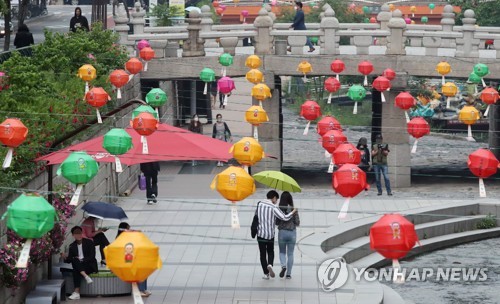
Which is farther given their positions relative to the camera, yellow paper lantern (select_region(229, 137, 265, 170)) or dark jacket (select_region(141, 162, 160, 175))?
dark jacket (select_region(141, 162, 160, 175))

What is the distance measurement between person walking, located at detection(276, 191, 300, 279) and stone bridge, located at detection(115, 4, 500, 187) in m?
18.4

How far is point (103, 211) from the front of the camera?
26.8m

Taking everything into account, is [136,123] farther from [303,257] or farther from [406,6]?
[406,6]

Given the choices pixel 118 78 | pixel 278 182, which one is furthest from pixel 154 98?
pixel 278 182

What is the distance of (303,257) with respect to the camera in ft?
97.7

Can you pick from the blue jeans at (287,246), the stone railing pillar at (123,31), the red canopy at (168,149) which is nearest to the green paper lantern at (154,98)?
the red canopy at (168,149)

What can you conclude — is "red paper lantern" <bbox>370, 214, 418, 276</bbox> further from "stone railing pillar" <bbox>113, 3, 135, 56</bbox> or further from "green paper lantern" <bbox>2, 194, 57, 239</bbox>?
"stone railing pillar" <bbox>113, 3, 135, 56</bbox>

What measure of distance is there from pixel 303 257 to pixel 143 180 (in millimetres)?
7981

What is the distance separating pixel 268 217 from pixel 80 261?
3.44 m

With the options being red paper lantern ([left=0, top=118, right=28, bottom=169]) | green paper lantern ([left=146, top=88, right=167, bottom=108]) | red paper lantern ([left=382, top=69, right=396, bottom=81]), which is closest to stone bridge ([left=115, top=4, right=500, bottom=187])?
red paper lantern ([left=382, top=69, right=396, bottom=81])

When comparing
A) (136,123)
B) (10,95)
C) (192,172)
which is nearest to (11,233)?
(136,123)

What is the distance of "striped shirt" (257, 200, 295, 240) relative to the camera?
87.5 feet

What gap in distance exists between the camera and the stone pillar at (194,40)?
150 ft

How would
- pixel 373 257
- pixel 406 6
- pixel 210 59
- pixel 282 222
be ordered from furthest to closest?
pixel 406 6
pixel 210 59
pixel 373 257
pixel 282 222
